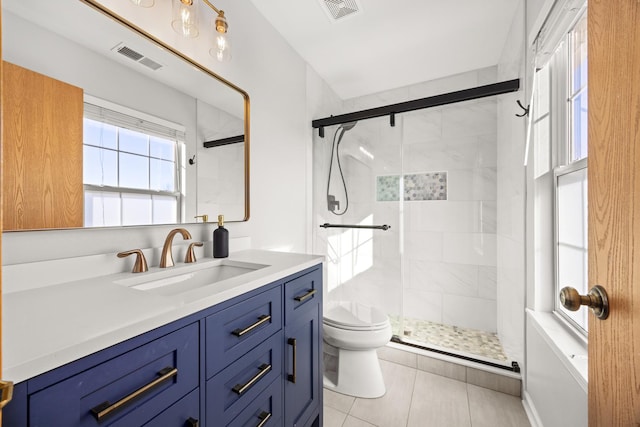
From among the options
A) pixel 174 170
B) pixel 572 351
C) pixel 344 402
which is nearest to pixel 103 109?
pixel 174 170

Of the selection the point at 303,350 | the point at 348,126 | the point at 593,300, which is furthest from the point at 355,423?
the point at 348,126

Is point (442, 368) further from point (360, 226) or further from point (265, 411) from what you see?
point (265, 411)

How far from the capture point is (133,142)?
112 cm

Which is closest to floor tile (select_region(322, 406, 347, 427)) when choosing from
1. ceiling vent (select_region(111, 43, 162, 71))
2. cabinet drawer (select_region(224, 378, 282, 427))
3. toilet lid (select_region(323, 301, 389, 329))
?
toilet lid (select_region(323, 301, 389, 329))

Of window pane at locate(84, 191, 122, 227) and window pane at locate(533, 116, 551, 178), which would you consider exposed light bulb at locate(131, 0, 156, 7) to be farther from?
window pane at locate(533, 116, 551, 178)

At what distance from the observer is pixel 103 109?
1.02m

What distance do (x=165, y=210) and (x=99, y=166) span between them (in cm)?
30

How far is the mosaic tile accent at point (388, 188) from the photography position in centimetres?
248

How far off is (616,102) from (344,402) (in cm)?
185

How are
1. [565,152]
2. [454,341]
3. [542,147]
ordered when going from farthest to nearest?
[454,341] → [542,147] → [565,152]

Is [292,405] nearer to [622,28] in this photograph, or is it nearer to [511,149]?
[622,28]

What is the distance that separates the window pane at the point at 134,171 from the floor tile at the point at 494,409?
2.07m

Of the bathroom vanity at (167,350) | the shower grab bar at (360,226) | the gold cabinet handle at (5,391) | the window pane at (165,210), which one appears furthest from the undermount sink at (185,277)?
the shower grab bar at (360,226)

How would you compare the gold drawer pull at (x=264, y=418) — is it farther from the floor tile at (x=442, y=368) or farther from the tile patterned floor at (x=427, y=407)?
the floor tile at (x=442, y=368)
